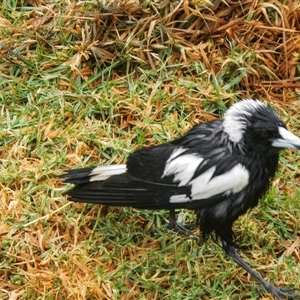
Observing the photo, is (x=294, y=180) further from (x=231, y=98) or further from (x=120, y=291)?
(x=120, y=291)

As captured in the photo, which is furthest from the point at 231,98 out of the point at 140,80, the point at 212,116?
the point at 140,80

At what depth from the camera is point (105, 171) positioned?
14.1 feet

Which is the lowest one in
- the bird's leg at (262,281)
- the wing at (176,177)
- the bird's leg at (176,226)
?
the bird's leg at (176,226)

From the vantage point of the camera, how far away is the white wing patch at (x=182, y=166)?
395 centimetres

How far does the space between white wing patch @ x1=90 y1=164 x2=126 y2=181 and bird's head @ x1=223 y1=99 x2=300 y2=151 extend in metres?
0.68

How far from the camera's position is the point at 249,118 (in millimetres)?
3865

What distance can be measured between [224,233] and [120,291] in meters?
0.65

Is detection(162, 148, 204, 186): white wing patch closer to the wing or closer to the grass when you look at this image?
the wing

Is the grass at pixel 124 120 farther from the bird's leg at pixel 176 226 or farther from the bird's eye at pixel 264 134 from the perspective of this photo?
the bird's eye at pixel 264 134

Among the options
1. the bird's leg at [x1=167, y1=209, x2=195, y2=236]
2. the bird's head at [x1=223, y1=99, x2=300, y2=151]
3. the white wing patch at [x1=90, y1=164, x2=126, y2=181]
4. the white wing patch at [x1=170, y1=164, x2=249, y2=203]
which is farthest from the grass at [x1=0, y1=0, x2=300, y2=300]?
the bird's head at [x1=223, y1=99, x2=300, y2=151]

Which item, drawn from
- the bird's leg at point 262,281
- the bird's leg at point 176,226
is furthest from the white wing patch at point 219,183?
the bird's leg at point 176,226

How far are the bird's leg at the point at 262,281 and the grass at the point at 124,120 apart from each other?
0.31 ft

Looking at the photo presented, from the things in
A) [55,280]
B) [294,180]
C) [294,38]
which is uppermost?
[294,38]

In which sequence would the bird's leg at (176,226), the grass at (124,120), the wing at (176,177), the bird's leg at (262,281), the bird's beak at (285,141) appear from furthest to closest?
the bird's leg at (176,226) → the grass at (124,120) → the bird's leg at (262,281) → the wing at (176,177) → the bird's beak at (285,141)
